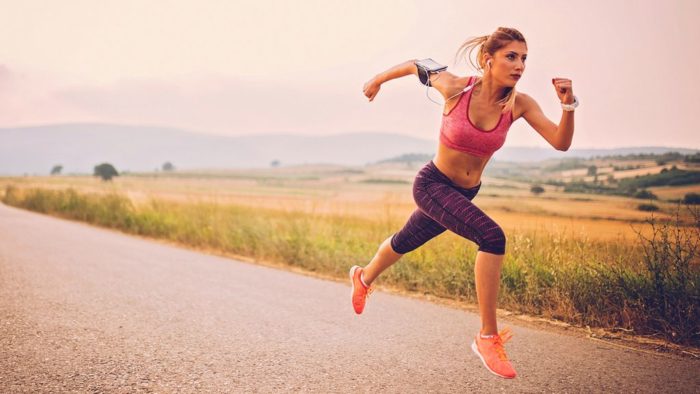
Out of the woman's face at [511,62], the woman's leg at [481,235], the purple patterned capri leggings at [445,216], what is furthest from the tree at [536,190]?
the woman's face at [511,62]

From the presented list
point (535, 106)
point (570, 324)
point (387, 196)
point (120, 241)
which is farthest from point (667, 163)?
point (120, 241)

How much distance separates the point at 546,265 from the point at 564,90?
12.1ft

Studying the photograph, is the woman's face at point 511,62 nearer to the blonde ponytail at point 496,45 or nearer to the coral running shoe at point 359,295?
the blonde ponytail at point 496,45

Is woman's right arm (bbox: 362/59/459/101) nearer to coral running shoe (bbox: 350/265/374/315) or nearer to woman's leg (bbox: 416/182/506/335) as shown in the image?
woman's leg (bbox: 416/182/506/335)

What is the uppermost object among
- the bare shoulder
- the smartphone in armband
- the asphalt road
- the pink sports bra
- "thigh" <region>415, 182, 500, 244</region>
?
the smartphone in armband

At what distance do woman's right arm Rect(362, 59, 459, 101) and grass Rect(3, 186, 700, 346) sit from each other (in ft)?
10.00

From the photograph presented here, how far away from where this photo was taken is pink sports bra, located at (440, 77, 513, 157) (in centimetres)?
327

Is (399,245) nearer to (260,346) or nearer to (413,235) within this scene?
(413,235)

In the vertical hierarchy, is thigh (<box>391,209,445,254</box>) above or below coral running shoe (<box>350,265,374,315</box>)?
above

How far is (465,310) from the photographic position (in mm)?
5957

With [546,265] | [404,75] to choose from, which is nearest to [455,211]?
[404,75]

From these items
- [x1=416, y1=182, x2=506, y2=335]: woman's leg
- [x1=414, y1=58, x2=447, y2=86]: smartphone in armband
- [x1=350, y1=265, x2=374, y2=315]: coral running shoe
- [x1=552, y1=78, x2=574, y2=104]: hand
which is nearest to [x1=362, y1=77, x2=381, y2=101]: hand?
[x1=414, y1=58, x2=447, y2=86]: smartphone in armband

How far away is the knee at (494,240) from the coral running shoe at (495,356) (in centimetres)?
53

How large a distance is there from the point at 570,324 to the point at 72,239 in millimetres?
10379
